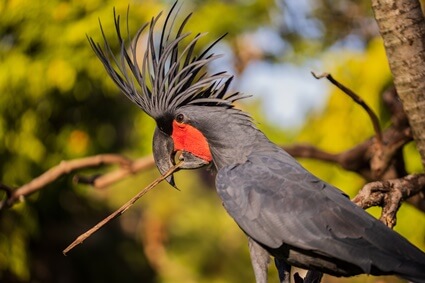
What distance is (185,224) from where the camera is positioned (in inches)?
380

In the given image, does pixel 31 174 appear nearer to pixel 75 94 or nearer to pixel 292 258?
pixel 75 94

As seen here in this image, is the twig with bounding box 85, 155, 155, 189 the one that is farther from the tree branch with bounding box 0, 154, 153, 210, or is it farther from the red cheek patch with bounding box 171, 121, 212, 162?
the red cheek patch with bounding box 171, 121, 212, 162

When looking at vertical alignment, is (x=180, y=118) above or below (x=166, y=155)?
above

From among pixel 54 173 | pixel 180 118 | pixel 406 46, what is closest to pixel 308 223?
pixel 180 118

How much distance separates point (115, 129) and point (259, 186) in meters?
4.72

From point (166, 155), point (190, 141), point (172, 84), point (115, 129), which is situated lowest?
point (115, 129)

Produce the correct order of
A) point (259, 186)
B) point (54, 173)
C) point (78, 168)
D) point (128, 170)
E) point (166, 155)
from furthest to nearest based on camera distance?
1. point (128, 170)
2. point (78, 168)
3. point (54, 173)
4. point (166, 155)
5. point (259, 186)

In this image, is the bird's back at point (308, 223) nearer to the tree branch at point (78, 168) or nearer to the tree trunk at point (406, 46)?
the tree trunk at point (406, 46)

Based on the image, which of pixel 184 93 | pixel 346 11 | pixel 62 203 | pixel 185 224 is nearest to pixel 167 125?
pixel 184 93

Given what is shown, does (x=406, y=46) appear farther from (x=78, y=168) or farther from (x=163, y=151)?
(x=78, y=168)

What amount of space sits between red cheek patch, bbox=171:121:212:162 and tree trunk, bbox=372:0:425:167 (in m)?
0.97

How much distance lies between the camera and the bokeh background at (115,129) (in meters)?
5.61

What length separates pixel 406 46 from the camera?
10.3 ft

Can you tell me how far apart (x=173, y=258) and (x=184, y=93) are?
6546mm
